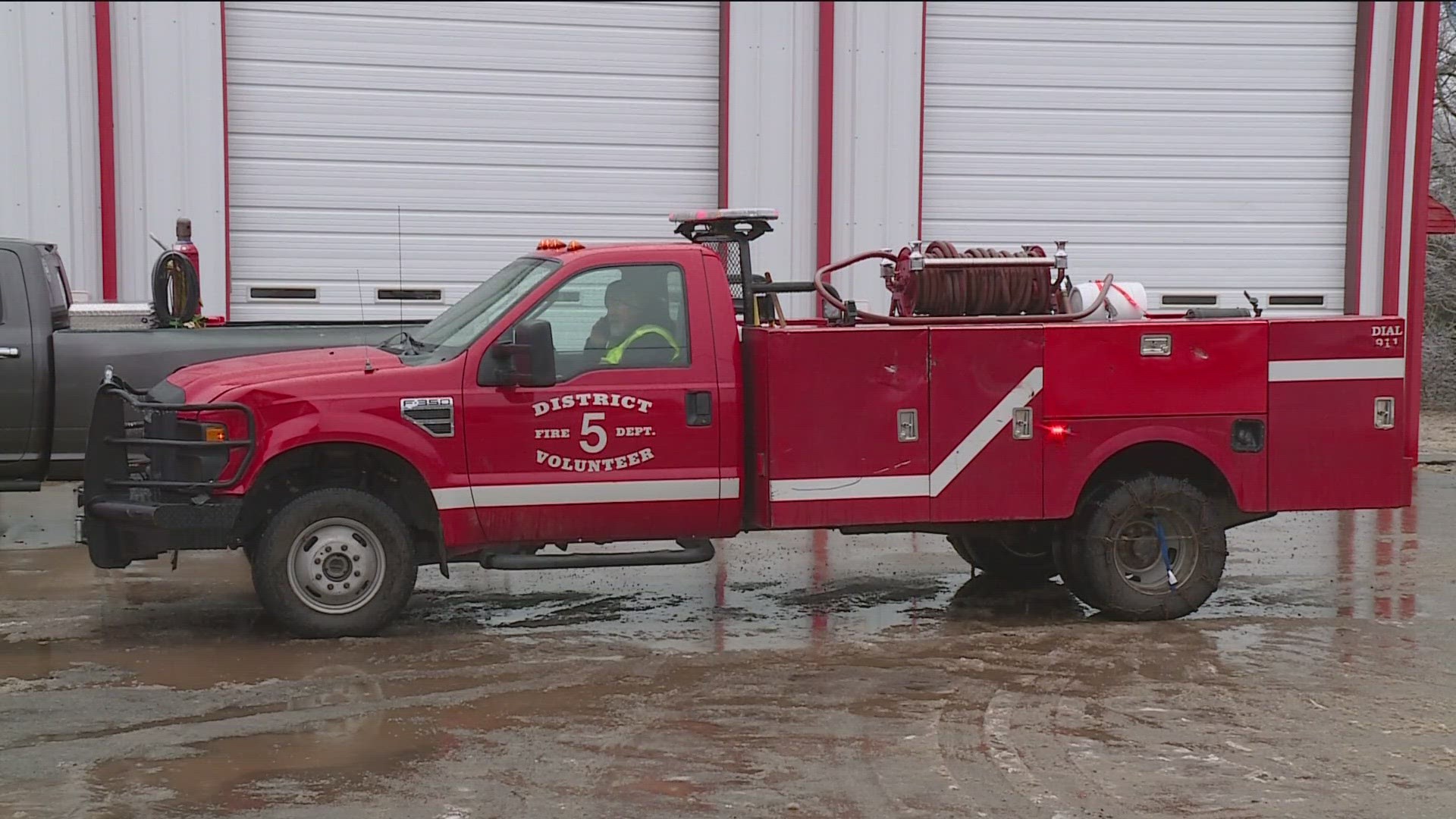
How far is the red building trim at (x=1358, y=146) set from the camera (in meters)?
16.3

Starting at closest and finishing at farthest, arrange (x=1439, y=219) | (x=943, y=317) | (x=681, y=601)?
(x=943, y=317) < (x=681, y=601) < (x=1439, y=219)

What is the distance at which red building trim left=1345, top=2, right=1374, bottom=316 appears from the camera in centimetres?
1631

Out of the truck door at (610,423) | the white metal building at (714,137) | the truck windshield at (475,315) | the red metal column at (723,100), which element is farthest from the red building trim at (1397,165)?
the truck windshield at (475,315)

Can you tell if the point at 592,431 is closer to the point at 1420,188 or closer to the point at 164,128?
the point at 164,128

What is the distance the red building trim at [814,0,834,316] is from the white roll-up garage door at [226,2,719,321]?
935 millimetres

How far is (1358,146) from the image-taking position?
16422mm

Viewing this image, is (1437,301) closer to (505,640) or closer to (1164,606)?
(1164,606)

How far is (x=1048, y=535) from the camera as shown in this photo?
923cm

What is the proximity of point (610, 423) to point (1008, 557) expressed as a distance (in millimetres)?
2926

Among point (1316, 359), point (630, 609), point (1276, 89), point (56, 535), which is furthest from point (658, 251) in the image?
point (1276, 89)

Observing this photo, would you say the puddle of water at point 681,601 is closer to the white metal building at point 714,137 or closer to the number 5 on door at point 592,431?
the number 5 on door at point 592,431

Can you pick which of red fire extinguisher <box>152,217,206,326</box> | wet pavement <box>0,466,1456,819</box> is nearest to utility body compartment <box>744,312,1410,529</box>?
wet pavement <box>0,466,1456,819</box>

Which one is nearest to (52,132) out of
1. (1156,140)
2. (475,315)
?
(475,315)

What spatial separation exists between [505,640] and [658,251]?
2.02 metres
